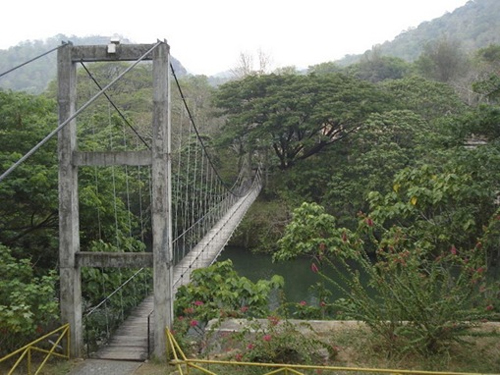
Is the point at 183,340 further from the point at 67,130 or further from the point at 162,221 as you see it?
the point at 67,130

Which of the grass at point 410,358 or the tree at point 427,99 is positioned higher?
the tree at point 427,99

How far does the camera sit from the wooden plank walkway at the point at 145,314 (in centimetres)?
440

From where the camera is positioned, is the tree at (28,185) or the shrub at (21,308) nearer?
the shrub at (21,308)

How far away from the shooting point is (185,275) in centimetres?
604

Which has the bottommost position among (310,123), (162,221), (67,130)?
(162,221)

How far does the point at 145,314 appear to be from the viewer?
5250mm

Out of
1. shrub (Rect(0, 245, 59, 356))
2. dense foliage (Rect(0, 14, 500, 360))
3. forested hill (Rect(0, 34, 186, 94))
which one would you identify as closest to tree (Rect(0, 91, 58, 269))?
dense foliage (Rect(0, 14, 500, 360))

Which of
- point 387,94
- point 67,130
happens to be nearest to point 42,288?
point 67,130

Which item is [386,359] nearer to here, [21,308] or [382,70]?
[21,308]

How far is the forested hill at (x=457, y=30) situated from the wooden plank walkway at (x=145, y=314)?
94.6ft

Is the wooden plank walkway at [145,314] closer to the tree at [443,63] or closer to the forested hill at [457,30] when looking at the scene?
the tree at [443,63]

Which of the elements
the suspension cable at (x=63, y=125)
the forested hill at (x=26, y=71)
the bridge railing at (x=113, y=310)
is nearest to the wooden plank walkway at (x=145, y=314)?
the bridge railing at (x=113, y=310)

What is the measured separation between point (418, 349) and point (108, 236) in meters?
→ 3.63

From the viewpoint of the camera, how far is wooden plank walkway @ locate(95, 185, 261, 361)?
4.40 metres
